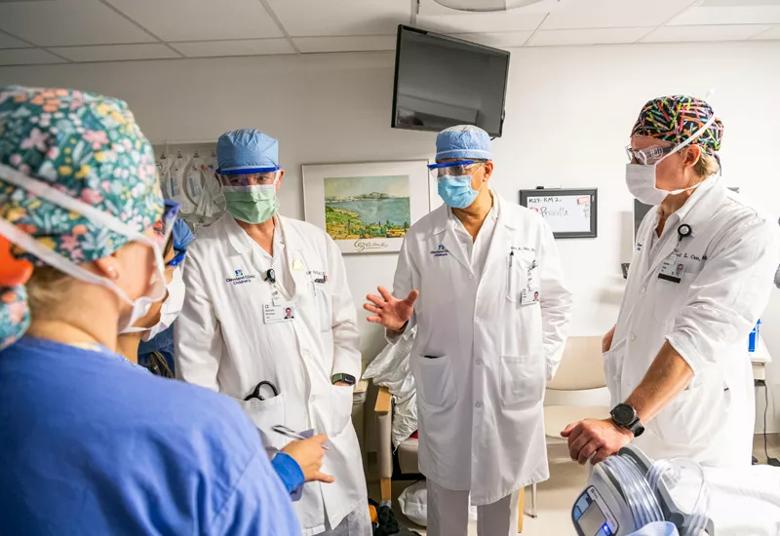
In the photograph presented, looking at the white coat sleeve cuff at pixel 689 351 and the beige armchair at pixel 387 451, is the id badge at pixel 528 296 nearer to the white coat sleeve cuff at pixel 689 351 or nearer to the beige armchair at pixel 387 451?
the white coat sleeve cuff at pixel 689 351

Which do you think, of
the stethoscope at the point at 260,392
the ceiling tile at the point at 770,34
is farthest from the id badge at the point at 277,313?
the ceiling tile at the point at 770,34

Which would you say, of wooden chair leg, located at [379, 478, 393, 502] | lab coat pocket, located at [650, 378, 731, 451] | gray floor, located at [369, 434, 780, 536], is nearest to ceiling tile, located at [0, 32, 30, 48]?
wooden chair leg, located at [379, 478, 393, 502]

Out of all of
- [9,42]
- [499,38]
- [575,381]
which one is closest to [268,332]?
[575,381]

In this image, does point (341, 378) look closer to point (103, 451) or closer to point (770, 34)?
point (103, 451)

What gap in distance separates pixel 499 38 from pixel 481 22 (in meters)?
0.36

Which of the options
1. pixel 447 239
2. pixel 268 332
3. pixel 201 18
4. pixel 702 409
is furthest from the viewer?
pixel 201 18

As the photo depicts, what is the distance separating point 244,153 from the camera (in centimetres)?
180

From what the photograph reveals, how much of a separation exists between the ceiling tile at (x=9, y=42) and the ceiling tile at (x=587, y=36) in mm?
3012

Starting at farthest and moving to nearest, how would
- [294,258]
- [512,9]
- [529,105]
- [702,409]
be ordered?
1. [529,105]
2. [512,9]
3. [294,258]
4. [702,409]

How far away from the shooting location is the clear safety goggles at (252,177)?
1.81 m

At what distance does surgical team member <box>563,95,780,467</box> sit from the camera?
1330 mm

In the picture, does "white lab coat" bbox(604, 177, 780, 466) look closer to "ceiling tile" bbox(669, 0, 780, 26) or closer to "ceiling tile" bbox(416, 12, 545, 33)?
"ceiling tile" bbox(416, 12, 545, 33)

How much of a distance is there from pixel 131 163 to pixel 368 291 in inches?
115

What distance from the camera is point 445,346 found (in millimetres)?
1990
